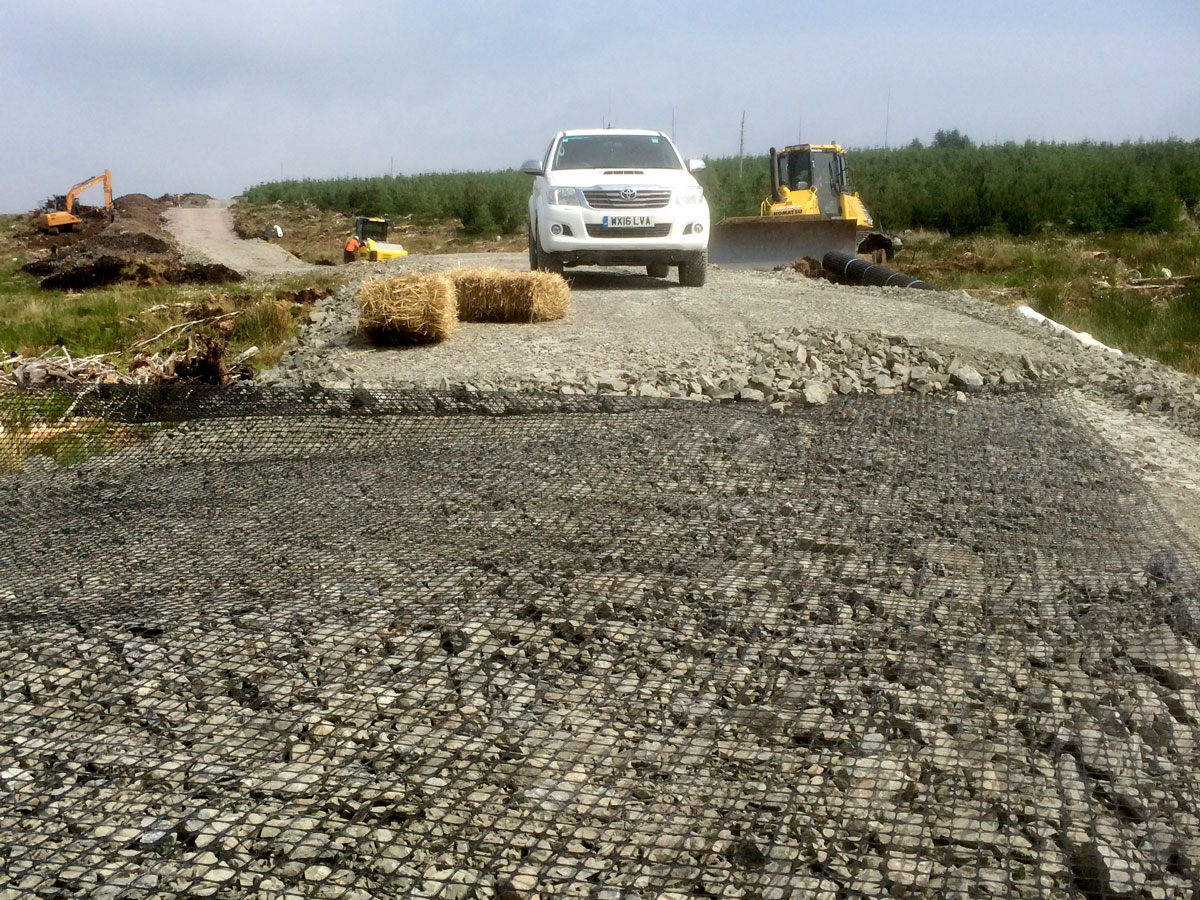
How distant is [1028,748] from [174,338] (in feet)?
32.7

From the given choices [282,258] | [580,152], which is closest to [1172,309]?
[580,152]

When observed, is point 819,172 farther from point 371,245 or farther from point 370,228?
point 370,228

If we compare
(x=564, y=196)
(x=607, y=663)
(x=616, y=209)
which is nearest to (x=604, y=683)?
(x=607, y=663)

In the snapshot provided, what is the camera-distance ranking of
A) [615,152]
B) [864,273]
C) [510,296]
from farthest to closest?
[864,273] < [615,152] < [510,296]

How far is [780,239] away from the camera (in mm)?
15508

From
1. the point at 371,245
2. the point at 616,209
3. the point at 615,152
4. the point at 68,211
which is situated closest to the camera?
the point at 616,209

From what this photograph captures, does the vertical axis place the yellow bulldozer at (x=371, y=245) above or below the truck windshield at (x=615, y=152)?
below

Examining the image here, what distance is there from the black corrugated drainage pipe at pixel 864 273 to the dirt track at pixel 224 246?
10194 mm

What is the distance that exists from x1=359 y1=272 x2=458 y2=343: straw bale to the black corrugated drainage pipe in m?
6.40

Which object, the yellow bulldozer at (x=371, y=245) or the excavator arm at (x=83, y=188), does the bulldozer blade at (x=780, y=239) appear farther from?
the excavator arm at (x=83, y=188)

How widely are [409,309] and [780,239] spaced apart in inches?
371

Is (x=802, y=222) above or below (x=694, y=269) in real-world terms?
above

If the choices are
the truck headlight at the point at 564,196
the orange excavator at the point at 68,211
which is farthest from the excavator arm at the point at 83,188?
the truck headlight at the point at 564,196

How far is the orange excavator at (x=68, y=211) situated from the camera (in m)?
28.1
